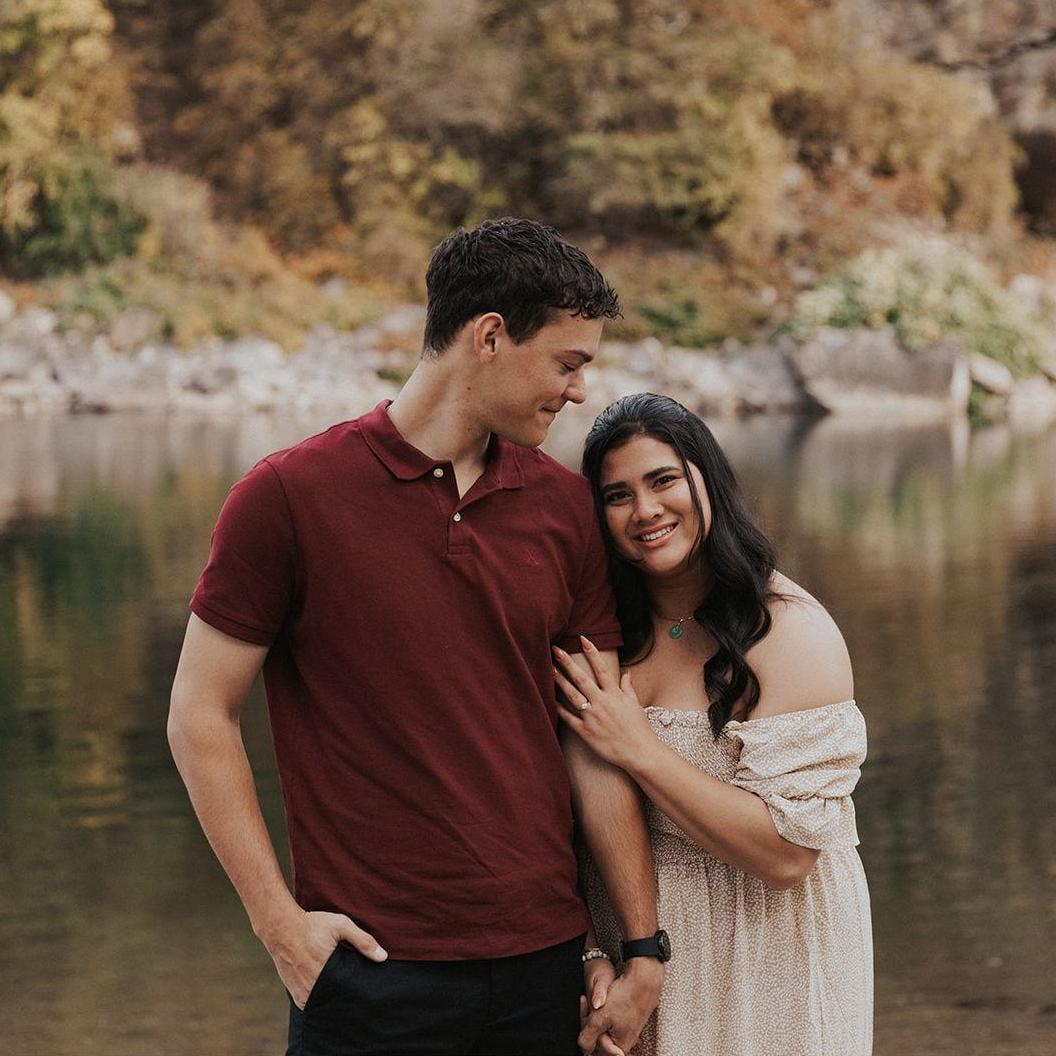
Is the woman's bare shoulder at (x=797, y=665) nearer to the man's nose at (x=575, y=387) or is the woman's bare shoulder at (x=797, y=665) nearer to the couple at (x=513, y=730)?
the couple at (x=513, y=730)

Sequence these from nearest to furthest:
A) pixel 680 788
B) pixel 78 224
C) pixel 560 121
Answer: pixel 680 788 < pixel 78 224 < pixel 560 121

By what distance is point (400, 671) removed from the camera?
5.64 ft

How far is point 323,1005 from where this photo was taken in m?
1.72

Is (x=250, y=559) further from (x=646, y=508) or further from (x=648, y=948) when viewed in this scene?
(x=648, y=948)

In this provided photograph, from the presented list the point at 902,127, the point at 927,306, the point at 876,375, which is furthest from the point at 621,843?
the point at 902,127

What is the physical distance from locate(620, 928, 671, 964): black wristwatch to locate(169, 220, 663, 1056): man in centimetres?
8

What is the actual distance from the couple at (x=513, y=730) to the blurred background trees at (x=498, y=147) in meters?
18.3

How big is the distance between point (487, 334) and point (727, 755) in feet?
1.82

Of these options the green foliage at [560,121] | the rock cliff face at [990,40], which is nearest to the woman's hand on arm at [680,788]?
the green foliage at [560,121]

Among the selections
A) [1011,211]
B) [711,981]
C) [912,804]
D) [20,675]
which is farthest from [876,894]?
[1011,211]

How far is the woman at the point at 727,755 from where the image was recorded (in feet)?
5.97

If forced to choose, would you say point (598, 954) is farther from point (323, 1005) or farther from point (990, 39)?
point (990, 39)

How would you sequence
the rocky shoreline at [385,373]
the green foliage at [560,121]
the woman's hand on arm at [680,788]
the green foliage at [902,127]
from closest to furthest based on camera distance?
1. the woman's hand on arm at [680,788]
2. the rocky shoreline at [385,373]
3. the green foliage at [560,121]
4. the green foliage at [902,127]

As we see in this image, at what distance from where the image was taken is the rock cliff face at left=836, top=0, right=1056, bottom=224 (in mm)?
25297
